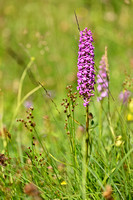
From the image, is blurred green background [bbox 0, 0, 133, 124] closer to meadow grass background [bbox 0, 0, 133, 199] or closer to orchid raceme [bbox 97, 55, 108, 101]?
meadow grass background [bbox 0, 0, 133, 199]

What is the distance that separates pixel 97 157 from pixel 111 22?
4.28 metres

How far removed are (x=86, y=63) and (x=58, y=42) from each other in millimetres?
4186

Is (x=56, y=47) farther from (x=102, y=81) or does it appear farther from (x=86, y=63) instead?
(x=86, y=63)

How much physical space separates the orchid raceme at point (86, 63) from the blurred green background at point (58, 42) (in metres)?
2.19

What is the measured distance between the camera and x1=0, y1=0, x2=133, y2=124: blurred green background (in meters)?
4.09

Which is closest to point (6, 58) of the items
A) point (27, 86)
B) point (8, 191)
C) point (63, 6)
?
point (27, 86)

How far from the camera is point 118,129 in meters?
1.86

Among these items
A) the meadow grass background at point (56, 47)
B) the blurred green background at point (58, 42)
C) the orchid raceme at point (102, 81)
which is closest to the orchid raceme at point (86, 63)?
the orchid raceme at point (102, 81)

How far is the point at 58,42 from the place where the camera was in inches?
211

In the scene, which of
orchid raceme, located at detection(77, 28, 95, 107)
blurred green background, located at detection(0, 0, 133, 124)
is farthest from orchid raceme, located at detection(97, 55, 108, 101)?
blurred green background, located at detection(0, 0, 133, 124)

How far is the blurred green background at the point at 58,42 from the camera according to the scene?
409cm

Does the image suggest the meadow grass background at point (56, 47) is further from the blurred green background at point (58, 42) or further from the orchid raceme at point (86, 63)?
the orchid raceme at point (86, 63)

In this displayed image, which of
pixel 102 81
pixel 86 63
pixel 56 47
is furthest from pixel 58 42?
pixel 86 63

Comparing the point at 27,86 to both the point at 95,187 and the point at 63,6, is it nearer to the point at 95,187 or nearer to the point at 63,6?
the point at 95,187
